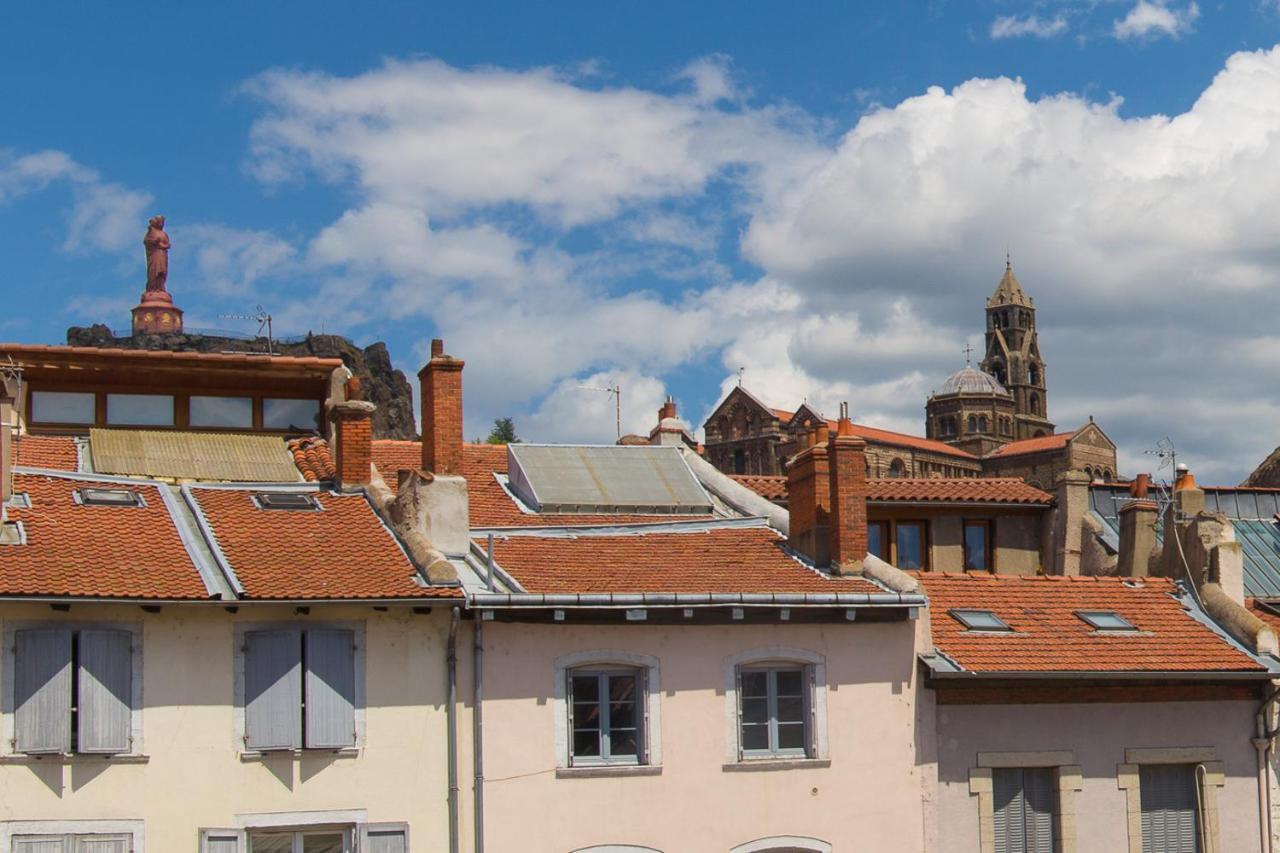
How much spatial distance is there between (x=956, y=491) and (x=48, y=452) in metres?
17.3

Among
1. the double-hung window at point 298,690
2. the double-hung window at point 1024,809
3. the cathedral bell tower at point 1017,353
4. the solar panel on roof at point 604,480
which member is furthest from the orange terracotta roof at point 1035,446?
the double-hung window at point 298,690

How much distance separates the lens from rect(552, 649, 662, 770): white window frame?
68.7 feet

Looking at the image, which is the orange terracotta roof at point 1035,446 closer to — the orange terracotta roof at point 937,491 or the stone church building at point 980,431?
the stone church building at point 980,431

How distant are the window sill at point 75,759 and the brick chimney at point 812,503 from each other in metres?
9.43

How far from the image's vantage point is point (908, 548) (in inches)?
1344

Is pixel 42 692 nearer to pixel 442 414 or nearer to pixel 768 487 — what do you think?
pixel 442 414

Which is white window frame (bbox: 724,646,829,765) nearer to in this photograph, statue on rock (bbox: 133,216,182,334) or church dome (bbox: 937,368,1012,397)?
statue on rock (bbox: 133,216,182,334)

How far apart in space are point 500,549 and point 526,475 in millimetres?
5579

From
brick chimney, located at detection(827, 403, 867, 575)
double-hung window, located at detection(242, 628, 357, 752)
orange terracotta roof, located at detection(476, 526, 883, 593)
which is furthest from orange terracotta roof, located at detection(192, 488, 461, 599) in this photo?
brick chimney, located at detection(827, 403, 867, 575)

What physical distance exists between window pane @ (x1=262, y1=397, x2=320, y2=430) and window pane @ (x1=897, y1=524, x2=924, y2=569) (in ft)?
38.1

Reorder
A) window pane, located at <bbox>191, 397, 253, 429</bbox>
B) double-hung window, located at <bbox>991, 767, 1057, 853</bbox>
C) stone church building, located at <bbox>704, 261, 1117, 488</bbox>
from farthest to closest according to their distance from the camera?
stone church building, located at <bbox>704, 261, 1117, 488</bbox>
window pane, located at <bbox>191, 397, 253, 429</bbox>
double-hung window, located at <bbox>991, 767, 1057, 853</bbox>

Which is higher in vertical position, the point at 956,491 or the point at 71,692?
the point at 956,491

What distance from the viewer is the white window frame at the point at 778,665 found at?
21.6 m

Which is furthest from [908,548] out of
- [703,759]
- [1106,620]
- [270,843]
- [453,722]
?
[270,843]
